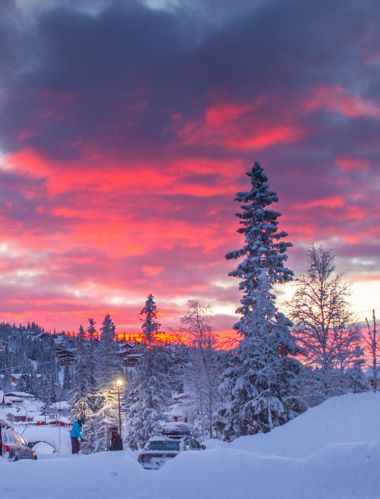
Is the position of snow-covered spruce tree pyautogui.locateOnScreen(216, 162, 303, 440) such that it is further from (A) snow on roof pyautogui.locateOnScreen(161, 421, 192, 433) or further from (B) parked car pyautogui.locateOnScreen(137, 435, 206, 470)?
(B) parked car pyautogui.locateOnScreen(137, 435, 206, 470)

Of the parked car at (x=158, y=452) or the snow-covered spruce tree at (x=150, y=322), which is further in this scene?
the snow-covered spruce tree at (x=150, y=322)

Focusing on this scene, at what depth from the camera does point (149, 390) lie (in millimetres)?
51031

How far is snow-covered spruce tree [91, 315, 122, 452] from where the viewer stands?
55562mm

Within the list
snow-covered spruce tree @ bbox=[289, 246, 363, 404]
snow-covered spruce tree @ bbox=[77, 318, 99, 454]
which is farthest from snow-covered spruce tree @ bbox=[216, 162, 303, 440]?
snow-covered spruce tree @ bbox=[77, 318, 99, 454]

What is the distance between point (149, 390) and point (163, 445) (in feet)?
113

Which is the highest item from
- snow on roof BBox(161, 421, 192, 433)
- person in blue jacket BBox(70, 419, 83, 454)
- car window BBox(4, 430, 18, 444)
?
car window BBox(4, 430, 18, 444)

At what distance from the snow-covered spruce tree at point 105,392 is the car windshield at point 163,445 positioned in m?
35.3

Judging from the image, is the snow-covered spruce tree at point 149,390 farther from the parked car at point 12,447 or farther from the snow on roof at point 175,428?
the parked car at point 12,447

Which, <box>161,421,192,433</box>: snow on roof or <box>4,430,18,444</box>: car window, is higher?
<box>4,430,18,444</box>: car window

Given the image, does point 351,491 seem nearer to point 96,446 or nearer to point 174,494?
point 174,494

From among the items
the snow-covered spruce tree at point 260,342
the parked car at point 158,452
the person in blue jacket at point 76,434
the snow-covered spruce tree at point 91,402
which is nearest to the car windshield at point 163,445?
the parked car at point 158,452

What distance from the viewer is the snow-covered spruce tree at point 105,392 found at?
55.6m

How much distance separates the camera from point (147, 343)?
169 ft

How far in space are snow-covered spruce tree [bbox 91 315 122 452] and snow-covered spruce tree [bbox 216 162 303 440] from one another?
77.2 ft
